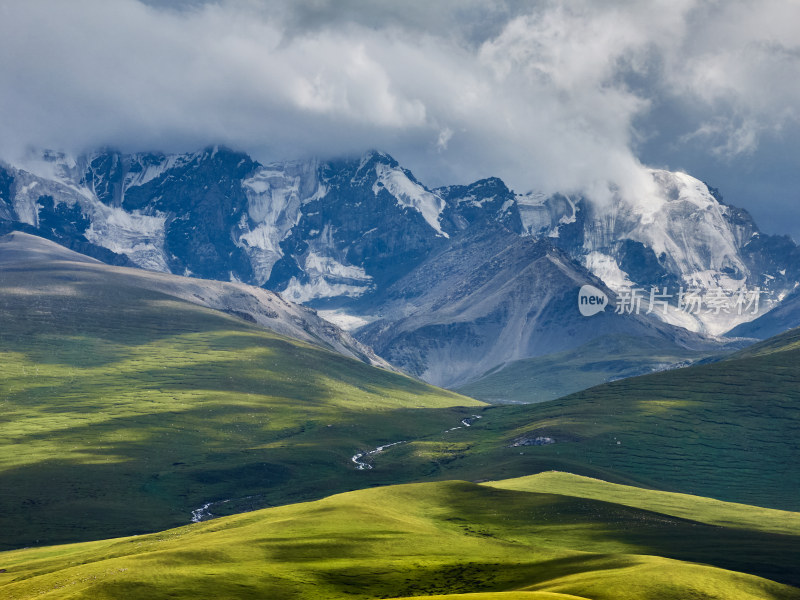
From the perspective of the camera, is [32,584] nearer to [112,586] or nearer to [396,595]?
[112,586]

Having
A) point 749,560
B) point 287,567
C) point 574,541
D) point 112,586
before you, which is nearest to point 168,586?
point 112,586

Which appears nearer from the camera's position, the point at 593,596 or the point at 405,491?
the point at 593,596

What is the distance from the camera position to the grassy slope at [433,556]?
114875 millimetres

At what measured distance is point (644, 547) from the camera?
145 metres

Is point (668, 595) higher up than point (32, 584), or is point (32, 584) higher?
point (668, 595)

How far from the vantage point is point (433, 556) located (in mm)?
137625

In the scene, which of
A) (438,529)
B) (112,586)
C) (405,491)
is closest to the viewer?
(112,586)

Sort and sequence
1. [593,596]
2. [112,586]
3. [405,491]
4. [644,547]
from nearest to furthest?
[593,596] → [112,586] → [644,547] → [405,491]

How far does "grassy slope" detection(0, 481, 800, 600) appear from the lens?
114875mm

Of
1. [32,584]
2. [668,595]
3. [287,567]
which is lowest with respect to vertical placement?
[32,584]

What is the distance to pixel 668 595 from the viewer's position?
347 ft

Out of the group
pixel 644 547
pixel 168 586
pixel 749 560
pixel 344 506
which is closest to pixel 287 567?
pixel 168 586

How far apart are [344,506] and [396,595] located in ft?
175

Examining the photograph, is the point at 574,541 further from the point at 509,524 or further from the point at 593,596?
the point at 593,596
